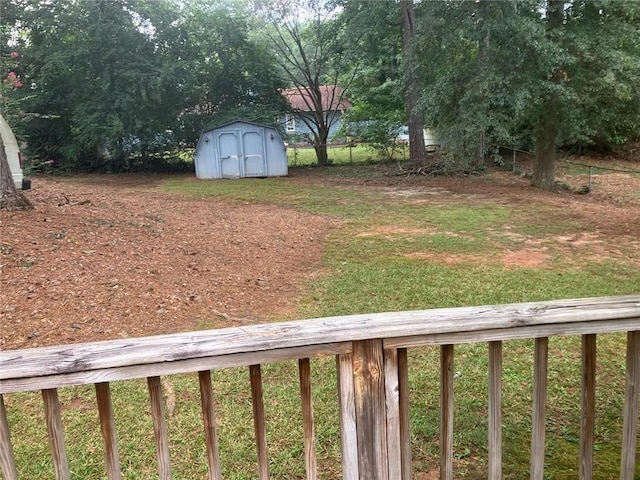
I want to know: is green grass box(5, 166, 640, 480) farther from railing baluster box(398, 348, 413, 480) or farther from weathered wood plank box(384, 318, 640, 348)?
weathered wood plank box(384, 318, 640, 348)

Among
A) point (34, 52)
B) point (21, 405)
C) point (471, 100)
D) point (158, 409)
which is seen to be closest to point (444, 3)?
point (471, 100)

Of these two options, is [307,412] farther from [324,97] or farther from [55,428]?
[324,97]

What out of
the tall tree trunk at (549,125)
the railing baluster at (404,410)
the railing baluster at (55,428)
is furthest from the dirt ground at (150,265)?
the railing baluster at (404,410)

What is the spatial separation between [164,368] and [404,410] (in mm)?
696

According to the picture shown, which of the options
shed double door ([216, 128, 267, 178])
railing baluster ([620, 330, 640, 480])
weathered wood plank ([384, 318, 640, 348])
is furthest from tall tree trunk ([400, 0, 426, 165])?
weathered wood plank ([384, 318, 640, 348])

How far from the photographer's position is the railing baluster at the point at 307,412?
4.93ft

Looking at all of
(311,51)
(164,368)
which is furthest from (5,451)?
(311,51)

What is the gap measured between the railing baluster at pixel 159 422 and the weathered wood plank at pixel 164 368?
8cm

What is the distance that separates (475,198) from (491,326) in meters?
11.8

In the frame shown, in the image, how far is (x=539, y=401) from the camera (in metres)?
1.63

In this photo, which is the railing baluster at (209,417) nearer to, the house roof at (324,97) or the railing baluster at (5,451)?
the railing baluster at (5,451)

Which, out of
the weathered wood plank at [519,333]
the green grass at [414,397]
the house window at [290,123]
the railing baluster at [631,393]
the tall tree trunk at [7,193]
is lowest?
the green grass at [414,397]

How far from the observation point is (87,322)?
4391 mm

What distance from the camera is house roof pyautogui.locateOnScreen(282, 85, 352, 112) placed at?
22.5 meters
